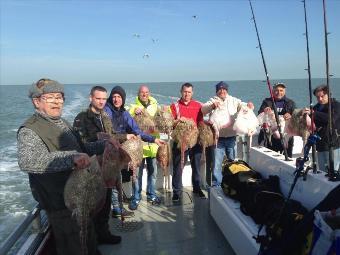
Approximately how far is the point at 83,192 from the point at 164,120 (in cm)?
270

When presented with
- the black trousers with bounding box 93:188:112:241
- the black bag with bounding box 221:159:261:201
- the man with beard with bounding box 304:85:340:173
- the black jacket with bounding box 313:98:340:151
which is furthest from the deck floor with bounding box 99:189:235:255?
the black jacket with bounding box 313:98:340:151

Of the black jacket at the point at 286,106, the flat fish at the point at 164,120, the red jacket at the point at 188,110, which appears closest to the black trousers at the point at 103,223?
the flat fish at the point at 164,120

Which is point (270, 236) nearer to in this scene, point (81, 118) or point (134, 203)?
point (81, 118)

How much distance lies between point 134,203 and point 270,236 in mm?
3172

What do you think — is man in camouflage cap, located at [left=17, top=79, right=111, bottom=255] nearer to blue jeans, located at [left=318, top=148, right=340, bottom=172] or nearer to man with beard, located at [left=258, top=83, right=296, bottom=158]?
man with beard, located at [left=258, top=83, right=296, bottom=158]

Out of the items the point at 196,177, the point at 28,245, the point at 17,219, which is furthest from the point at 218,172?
the point at 17,219

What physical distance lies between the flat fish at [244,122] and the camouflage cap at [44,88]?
3357 mm

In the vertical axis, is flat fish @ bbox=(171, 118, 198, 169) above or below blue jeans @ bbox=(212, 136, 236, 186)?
above

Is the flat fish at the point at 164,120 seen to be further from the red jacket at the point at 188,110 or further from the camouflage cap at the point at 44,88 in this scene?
the camouflage cap at the point at 44,88

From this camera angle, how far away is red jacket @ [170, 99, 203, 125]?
5.86m

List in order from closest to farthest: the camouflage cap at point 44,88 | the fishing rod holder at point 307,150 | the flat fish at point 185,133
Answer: the camouflage cap at point 44,88
the fishing rod holder at point 307,150
the flat fish at point 185,133

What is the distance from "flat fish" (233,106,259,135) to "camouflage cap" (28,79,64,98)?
3357 millimetres

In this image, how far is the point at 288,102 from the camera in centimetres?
647

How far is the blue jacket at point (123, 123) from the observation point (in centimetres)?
503
